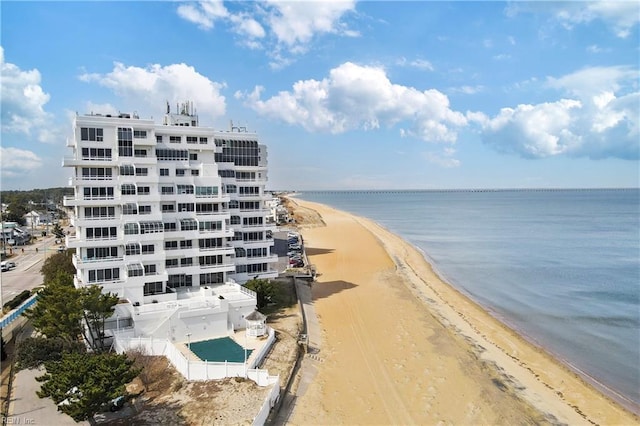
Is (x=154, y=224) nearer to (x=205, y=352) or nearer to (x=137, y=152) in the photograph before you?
(x=137, y=152)

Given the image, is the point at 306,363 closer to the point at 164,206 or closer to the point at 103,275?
the point at 103,275

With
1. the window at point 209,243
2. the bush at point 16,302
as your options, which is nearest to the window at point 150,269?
the window at point 209,243

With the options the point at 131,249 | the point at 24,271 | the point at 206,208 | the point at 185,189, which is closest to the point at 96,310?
the point at 131,249

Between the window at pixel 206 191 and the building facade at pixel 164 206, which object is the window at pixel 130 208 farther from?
the window at pixel 206 191

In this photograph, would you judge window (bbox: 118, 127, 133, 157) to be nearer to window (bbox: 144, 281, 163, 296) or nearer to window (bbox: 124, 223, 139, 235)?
window (bbox: 124, 223, 139, 235)

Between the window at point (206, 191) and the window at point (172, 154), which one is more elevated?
the window at point (172, 154)
